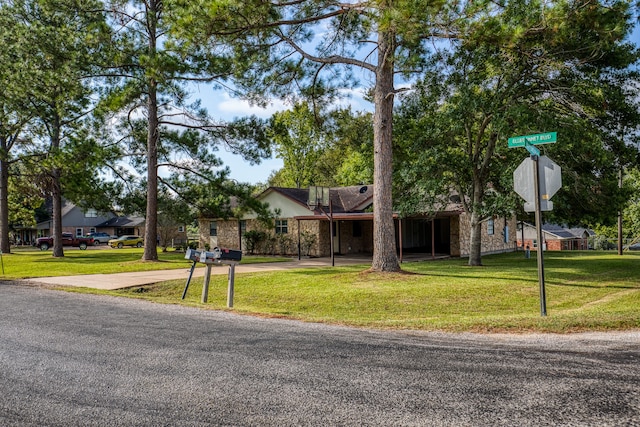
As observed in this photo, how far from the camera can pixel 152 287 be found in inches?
488

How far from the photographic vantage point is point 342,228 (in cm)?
2588

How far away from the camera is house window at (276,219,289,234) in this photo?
25438mm

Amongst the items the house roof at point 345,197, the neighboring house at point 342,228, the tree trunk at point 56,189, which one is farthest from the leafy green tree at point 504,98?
the tree trunk at point 56,189

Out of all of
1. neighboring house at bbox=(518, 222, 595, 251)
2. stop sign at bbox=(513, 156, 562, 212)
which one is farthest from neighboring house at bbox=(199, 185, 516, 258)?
neighboring house at bbox=(518, 222, 595, 251)

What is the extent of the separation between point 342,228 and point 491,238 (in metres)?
8.39

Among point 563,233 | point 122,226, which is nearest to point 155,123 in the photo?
point 122,226

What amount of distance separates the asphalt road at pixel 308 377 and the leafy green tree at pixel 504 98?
7.13 m

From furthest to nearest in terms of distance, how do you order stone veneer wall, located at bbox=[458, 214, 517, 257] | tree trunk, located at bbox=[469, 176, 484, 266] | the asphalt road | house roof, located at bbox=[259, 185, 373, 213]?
1. house roof, located at bbox=[259, 185, 373, 213]
2. stone veneer wall, located at bbox=[458, 214, 517, 257]
3. tree trunk, located at bbox=[469, 176, 484, 266]
4. the asphalt road

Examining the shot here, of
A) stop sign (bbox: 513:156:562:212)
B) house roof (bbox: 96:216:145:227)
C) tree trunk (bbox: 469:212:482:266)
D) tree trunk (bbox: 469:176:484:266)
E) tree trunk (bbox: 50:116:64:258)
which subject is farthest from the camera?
house roof (bbox: 96:216:145:227)

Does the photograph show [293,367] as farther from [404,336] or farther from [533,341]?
[533,341]

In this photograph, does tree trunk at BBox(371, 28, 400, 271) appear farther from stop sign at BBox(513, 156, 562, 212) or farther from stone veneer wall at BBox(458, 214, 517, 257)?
stone veneer wall at BBox(458, 214, 517, 257)

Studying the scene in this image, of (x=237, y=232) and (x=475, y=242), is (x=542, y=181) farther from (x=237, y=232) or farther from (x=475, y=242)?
(x=237, y=232)

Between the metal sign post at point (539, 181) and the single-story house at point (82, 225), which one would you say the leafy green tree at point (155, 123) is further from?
the single-story house at point (82, 225)

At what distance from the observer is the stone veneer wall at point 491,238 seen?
922 inches
